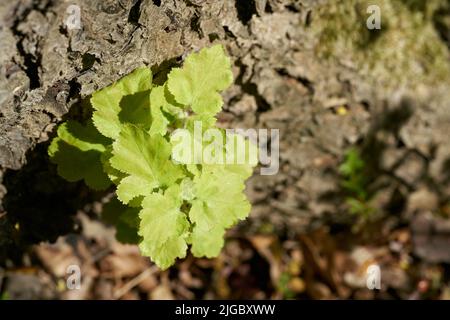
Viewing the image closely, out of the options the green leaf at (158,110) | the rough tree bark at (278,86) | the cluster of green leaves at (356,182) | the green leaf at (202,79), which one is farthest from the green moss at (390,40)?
the green leaf at (158,110)

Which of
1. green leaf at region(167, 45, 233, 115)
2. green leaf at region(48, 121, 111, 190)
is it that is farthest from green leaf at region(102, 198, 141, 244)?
green leaf at region(167, 45, 233, 115)

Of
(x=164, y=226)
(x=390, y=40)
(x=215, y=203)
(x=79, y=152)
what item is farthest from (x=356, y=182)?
(x=79, y=152)

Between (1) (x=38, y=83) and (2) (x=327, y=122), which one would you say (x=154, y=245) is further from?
(2) (x=327, y=122)

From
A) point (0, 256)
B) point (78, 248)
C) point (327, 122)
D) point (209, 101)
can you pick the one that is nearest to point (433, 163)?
point (327, 122)

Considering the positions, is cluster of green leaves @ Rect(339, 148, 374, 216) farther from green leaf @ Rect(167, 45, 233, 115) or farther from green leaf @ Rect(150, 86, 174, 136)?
green leaf @ Rect(150, 86, 174, 136)

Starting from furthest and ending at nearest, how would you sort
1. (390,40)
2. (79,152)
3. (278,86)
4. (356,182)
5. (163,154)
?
(356,182) → (390,40) → (278,86) → (79,152) → (163,154)

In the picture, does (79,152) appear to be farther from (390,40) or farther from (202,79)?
(390,40)

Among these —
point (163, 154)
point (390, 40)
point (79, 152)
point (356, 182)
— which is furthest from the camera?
point (356, 182)
